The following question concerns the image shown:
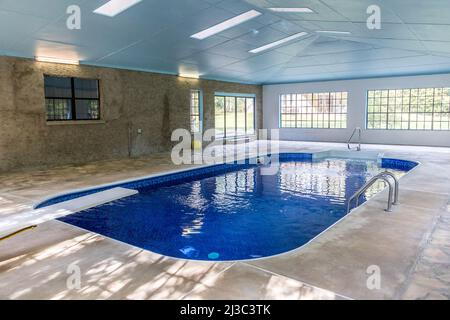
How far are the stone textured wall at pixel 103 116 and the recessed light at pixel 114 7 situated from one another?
2769 millimetres

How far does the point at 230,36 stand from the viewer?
917cm

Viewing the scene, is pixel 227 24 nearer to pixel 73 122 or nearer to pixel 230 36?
pixel 230 36

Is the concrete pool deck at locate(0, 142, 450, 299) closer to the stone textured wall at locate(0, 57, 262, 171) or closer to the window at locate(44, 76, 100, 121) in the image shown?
the stone textured wall at locate(0, 57, 262, 171)

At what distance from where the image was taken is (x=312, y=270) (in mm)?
3098

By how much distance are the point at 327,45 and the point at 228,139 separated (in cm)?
594

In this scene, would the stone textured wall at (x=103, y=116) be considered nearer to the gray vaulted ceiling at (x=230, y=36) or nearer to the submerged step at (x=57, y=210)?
the gray vaulted ceiling at (x=230, y=36)

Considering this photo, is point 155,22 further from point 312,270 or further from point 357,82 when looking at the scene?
point 357,82

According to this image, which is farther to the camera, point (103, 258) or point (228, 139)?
point (228, 139)

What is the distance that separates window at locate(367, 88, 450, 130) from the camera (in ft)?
43.2

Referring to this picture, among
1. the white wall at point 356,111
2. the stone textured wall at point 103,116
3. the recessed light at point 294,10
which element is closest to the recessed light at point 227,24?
the recessed light at point 294,10

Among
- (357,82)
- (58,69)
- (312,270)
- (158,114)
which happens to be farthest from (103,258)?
(357,82)

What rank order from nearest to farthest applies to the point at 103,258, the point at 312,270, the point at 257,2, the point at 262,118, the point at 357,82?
the point at 312,270 < the point at 103,258 < the point at 257,2 < the point at 357,82 < the point at 262,118

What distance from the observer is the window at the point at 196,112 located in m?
13.3

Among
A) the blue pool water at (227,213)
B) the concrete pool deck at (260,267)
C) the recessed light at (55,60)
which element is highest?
the recessed light at (55,60)
